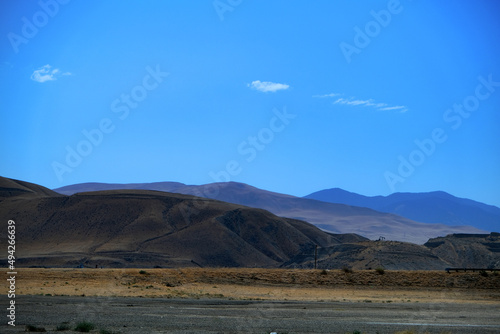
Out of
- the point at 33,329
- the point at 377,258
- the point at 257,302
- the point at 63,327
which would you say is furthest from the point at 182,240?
the point at 33,329

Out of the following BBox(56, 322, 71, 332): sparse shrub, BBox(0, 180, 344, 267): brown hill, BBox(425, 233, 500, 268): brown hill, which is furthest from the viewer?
BBox(0, 180, 344, 267): brown hill

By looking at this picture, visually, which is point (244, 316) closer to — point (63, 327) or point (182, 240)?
point (63, 327)

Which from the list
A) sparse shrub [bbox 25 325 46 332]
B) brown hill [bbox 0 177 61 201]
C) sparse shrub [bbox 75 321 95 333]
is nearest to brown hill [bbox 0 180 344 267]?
brown hill [bbox 0 177 61 201]

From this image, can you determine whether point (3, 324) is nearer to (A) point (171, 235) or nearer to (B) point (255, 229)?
(A) point (171, 235)

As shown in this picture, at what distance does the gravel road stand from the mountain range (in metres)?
49.9

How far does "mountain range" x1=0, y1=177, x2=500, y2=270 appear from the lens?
84938 millimetres

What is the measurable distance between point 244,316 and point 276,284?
2197 centimetres

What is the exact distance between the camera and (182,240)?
4067 inches

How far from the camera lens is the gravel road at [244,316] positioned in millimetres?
19734

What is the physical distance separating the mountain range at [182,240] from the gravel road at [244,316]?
49.9 m

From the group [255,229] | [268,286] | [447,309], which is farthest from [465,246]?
[447,309]

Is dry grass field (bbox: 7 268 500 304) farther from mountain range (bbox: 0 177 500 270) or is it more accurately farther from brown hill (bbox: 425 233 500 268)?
brown hill (bbox: 425 233 500 268)

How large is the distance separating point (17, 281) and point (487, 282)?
1439 inches

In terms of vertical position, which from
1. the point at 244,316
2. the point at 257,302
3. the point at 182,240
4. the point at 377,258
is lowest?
the point at 257,302
